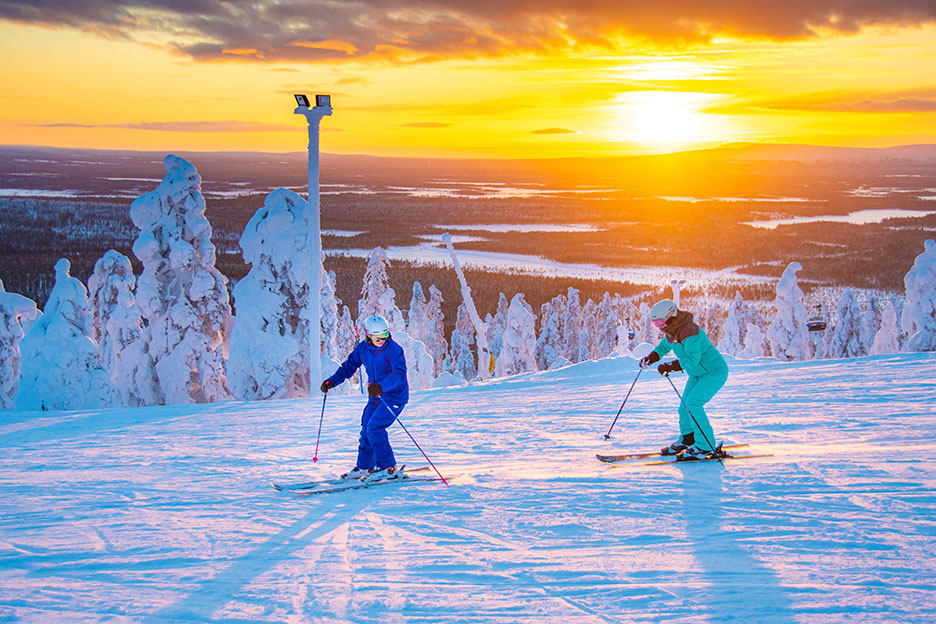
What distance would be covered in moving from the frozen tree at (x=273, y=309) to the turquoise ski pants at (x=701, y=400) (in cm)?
1731

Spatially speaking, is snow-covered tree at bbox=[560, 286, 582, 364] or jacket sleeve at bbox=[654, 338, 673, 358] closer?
jacket sleeve at bbox=[654, 338, 673, 358]

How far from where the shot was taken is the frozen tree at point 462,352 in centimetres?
6103

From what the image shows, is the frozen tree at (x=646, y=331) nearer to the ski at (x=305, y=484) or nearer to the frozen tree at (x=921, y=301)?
the frozen tree at (x=921, y=301)

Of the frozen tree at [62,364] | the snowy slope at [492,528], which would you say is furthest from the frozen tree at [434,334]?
the snowy slope at [492,528]

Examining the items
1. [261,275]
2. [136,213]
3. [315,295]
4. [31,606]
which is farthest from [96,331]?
[31,606]

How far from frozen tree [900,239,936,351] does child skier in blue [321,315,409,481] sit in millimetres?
31647

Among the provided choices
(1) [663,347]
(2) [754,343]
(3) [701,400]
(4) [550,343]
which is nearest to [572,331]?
(4) [550,343]

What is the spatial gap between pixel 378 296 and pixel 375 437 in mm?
35095

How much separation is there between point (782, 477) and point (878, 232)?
626ft

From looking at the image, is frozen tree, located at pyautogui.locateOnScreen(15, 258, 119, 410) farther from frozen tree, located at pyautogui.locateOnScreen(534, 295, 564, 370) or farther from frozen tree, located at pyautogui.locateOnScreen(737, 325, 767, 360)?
frozen tree, located at pyautogui.locateOnScreen(737, 325, 767, 360)

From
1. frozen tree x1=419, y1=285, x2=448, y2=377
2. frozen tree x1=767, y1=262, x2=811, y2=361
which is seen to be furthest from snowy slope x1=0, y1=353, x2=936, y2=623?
frozen tree x1=419, y1=285, x2=448, y2=377

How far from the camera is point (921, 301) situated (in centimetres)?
3331

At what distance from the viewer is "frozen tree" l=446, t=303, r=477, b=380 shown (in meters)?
61.0

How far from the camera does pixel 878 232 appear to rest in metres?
172
